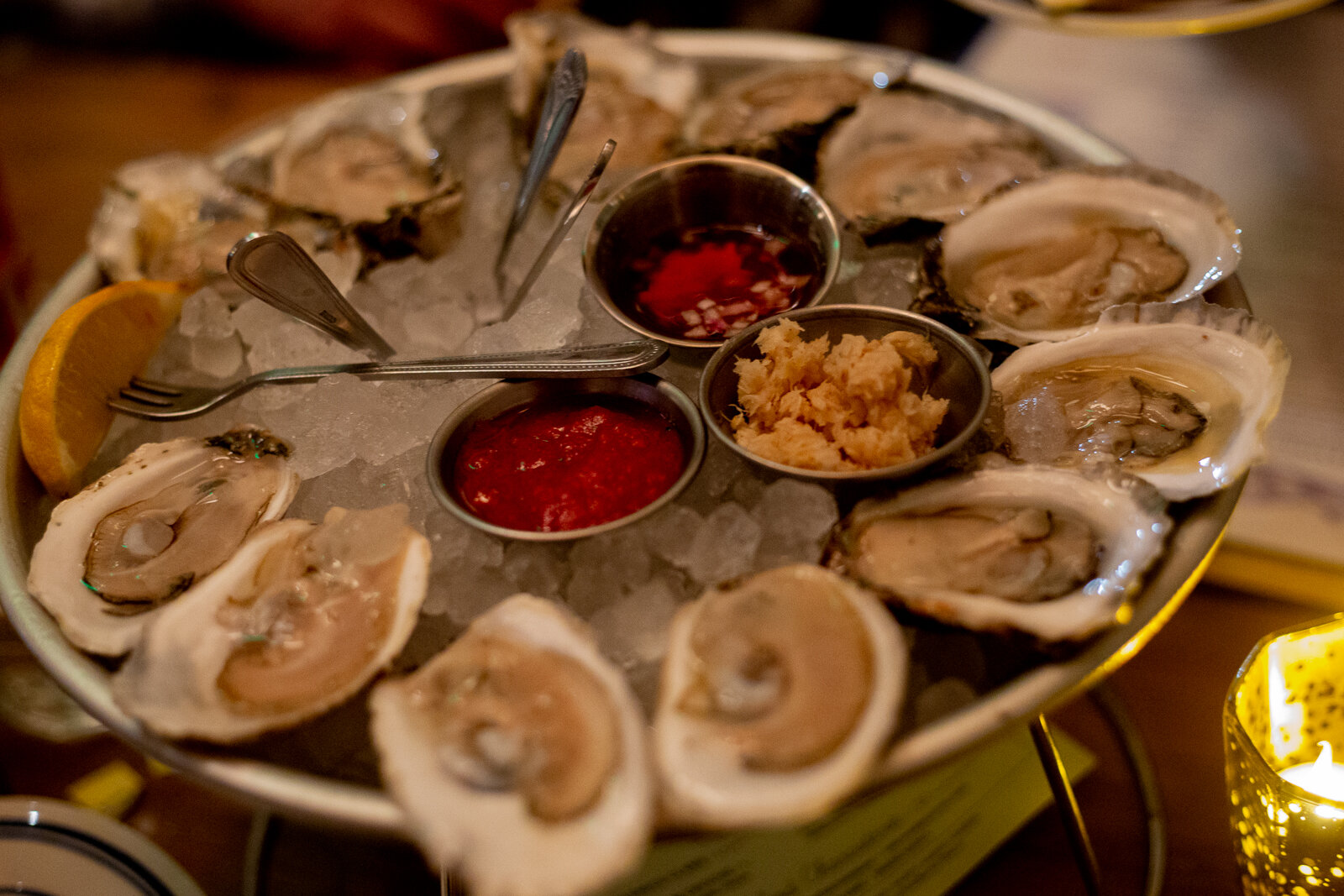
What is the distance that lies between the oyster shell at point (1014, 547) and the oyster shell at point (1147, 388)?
0.31 ft

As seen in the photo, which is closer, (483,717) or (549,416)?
(483,717)

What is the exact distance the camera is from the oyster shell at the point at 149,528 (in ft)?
3.57

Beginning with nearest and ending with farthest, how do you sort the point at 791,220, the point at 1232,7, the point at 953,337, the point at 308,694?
the point at 308,694 → the point at 953,337 → the point at 791,220 → the point at 1232,7

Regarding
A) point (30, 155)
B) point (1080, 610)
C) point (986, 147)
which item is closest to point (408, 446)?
point (1080, 610)

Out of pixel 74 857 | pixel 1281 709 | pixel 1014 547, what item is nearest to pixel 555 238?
pixel 1014 547

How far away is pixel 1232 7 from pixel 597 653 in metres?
1.98

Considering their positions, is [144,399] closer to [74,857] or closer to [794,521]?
[74,857]

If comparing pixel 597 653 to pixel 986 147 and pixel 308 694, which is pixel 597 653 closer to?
pixel 308 694

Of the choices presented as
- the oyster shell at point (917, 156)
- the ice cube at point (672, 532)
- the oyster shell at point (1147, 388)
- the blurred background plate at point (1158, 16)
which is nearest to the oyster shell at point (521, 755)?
the ice cube at point (672, 532)

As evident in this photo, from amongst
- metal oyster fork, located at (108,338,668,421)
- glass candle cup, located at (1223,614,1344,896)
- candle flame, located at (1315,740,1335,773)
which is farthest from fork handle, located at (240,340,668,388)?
candle flame, located at (1315,740,1335,773)

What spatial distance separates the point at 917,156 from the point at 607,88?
2.31 feet

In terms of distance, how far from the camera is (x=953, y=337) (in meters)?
1.24

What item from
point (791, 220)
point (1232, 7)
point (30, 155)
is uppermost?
point (1232, 7)

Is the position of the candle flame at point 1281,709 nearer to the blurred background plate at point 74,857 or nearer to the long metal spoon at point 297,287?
the long metal spoon at point 297,287
